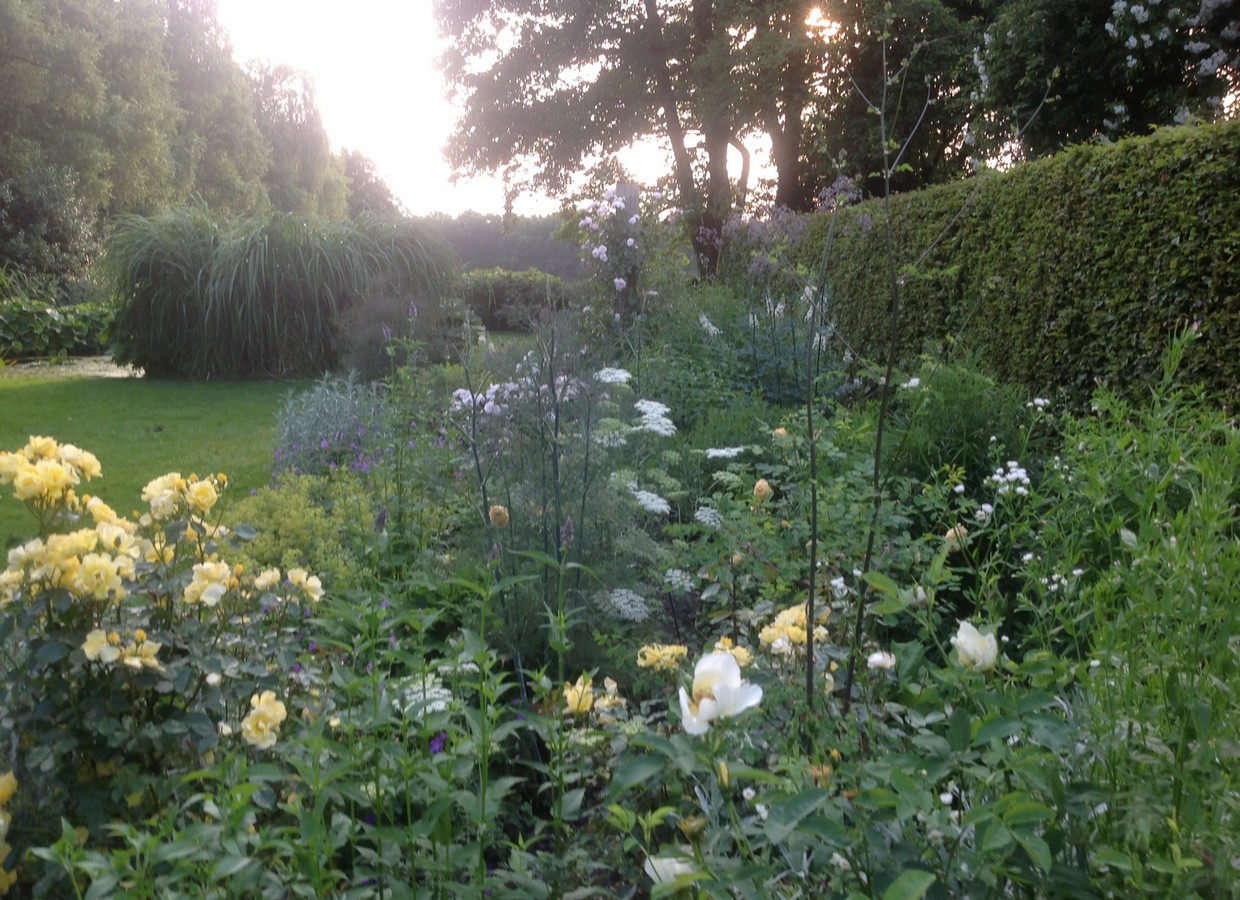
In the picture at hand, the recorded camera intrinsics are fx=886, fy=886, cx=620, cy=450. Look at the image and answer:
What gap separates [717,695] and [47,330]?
15.5 m

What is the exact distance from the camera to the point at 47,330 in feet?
44.4

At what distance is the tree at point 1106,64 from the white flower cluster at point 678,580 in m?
6.69

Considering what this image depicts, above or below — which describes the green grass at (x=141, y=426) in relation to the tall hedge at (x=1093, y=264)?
below

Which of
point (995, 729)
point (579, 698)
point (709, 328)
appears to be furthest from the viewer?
point (709, 328)

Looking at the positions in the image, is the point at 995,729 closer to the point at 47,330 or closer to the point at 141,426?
the point at 141,426

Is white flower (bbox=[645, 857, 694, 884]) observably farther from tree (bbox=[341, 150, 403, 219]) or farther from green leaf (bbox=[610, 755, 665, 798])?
tree (bbox=[341, 150, 403, 219])

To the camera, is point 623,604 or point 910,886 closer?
point 910,886

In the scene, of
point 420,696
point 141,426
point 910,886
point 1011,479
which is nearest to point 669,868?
point 910,886

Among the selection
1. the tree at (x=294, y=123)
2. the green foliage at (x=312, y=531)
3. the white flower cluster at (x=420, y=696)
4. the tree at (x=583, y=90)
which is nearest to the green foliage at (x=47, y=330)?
the tree at (x=583, y=90)

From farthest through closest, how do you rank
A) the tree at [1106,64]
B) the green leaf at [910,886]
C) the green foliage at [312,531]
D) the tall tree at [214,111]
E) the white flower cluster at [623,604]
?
the tall tree at [214,111], the tree at [1106,64], the green foliage at [312,531], the white flower cluster at [623,604], the green leaf at [910,886]

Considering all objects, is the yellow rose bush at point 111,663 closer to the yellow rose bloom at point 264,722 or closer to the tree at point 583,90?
the yellow rose bloom at point 264,722

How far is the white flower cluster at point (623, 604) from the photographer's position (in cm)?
239

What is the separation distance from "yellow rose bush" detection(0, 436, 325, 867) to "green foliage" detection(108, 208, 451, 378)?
8.38 m

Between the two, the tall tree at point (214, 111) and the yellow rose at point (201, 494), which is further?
the tall tree at point (214, 111)
